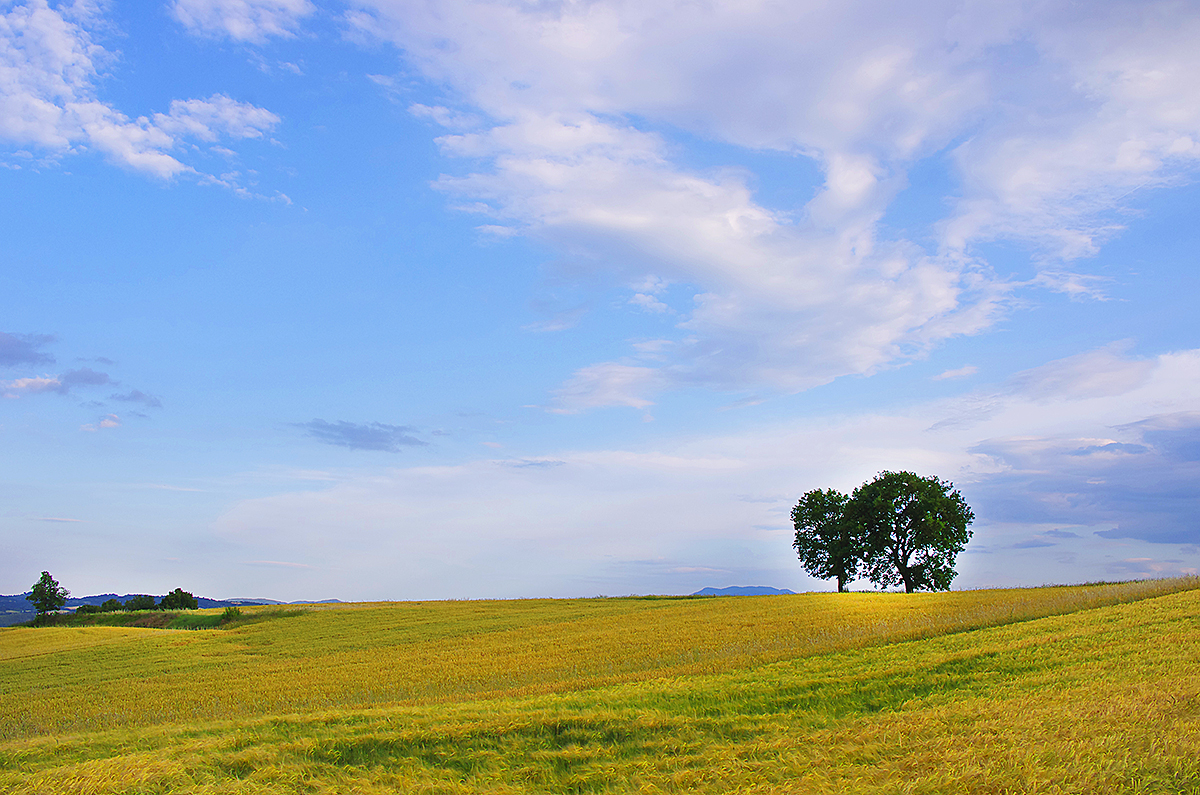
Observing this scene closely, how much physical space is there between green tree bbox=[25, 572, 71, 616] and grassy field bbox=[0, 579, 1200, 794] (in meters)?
88.3

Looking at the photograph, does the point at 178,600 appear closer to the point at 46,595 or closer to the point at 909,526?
the point at 46,595

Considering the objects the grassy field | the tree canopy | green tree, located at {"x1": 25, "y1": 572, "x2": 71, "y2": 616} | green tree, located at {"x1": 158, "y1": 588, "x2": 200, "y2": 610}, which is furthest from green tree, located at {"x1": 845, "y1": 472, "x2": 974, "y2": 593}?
green tree, located at {"x1": 25, "y1": 572, "x2": 71, "y2": 616}

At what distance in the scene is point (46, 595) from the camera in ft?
312

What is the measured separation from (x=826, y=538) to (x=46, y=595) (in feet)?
339

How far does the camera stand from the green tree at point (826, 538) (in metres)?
63.4

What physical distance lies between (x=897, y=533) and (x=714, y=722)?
57085 millimetres

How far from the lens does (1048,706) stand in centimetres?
998

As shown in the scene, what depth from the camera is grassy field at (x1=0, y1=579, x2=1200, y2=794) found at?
8.10 metres

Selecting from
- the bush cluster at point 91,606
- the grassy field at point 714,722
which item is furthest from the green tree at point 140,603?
the grassy field at point 714,722

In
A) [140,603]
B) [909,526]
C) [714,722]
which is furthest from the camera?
[140,603]

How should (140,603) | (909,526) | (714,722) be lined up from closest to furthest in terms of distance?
(714,722)
(909,526)
(140,603)

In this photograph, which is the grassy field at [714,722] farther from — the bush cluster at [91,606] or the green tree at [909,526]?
the bush cluster at [91,606]

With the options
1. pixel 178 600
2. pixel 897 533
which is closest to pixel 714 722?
pixel 897 533

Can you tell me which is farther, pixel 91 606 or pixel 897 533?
pixel 91 606
